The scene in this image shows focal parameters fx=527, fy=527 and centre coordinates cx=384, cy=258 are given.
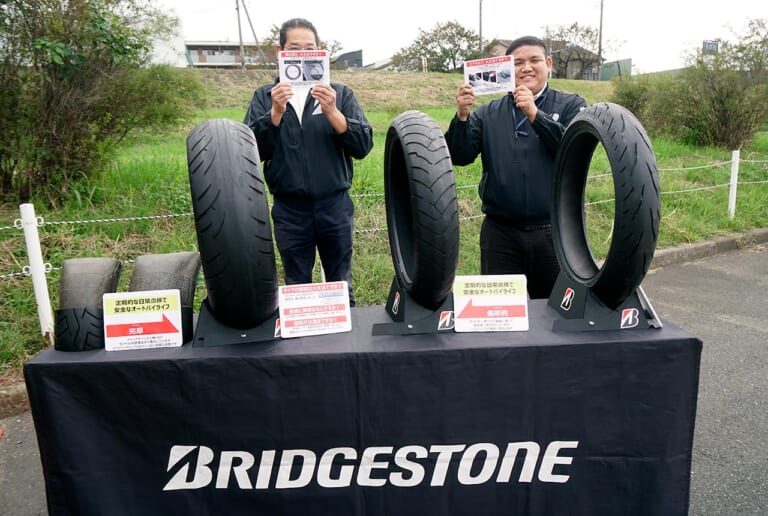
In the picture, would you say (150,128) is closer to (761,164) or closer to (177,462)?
(177,462)

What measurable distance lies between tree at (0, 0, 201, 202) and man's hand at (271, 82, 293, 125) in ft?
9.42

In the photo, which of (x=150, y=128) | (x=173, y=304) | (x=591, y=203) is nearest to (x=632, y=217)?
(x=173, y=304)

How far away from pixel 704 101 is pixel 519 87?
10.7 m

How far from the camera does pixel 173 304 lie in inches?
67.4

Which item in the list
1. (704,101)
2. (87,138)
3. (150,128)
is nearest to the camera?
(87,138)

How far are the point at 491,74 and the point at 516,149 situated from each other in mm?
384

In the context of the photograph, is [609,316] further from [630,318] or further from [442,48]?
[442,48]

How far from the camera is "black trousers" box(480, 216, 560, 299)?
2.54 m

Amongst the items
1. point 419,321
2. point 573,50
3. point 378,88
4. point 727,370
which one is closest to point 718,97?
point 727,370

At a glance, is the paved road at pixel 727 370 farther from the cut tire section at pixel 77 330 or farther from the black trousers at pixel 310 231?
the cut tire section at pixel 77 330

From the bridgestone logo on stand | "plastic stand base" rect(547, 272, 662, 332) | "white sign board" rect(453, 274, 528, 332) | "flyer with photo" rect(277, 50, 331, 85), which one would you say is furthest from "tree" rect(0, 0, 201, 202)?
the bridgestone logo on stand

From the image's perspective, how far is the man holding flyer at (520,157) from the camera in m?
2.47

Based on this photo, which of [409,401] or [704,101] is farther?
[704,101]

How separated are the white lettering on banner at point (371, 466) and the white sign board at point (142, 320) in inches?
13.7
